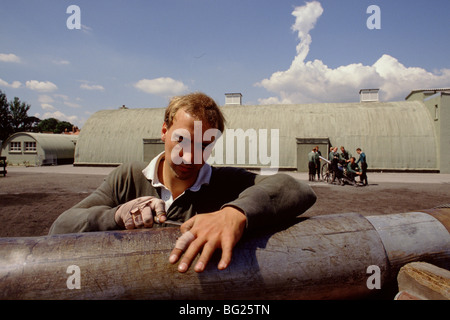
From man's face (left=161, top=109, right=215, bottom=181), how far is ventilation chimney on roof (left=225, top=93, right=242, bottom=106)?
27.9 m

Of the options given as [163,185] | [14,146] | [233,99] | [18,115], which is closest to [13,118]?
[18,115]

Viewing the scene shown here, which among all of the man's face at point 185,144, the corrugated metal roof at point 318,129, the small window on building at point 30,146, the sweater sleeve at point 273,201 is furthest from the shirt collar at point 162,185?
the small window on building at point 30,146

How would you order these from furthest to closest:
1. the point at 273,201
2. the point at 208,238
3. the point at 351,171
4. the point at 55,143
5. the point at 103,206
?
the point at 55,143
the point at 351,171
the point at 103,206
the point at 273,201
the point at 208,238

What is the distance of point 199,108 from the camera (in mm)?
1658

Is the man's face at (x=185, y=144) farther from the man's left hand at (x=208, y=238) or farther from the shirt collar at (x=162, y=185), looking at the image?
the man's left hand at (x=208, y=238)

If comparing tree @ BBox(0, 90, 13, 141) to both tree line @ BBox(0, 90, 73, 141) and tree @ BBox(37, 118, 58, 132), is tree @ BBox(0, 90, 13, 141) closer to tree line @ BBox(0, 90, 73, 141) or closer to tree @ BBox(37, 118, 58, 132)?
tree line @ BBox(0, 90, 73, 141)

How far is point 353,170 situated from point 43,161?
92.6 ft

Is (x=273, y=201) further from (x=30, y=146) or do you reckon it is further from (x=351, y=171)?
(x=30, y=146)

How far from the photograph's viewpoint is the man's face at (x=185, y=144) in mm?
1611

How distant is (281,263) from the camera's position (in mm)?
1191

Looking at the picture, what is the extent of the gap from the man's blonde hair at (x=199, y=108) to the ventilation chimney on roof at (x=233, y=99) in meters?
27.8

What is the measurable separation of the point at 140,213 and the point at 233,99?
28560 millimetres
